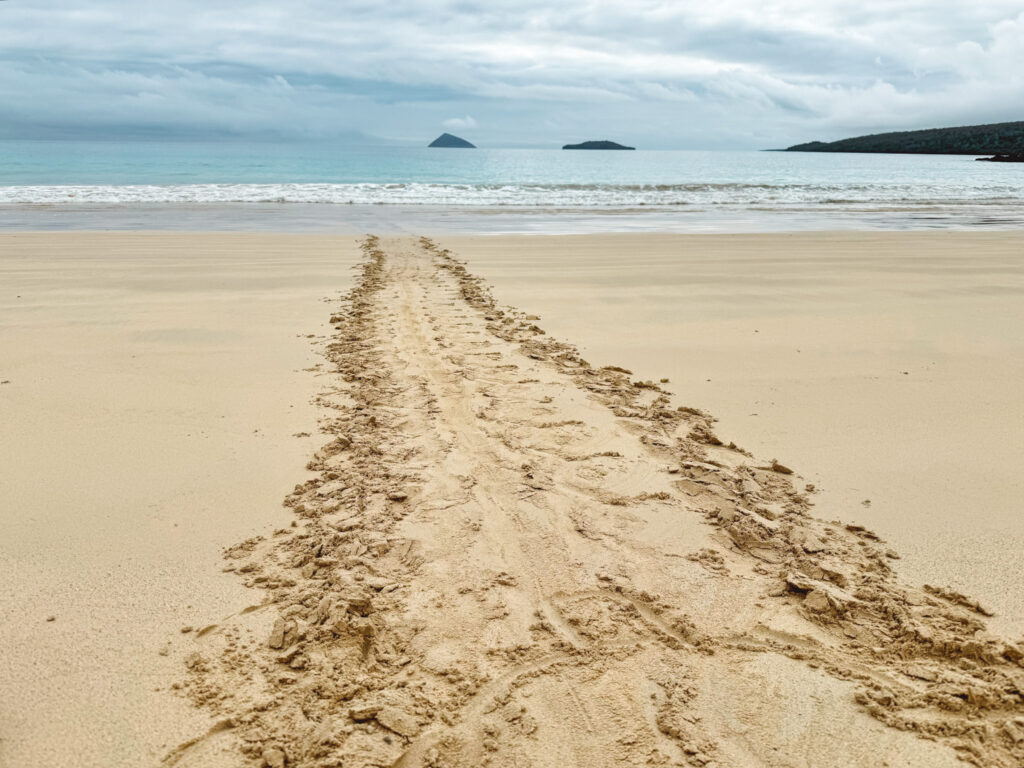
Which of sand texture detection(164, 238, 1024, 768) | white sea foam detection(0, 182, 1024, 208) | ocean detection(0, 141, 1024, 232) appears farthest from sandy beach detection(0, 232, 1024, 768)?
white sea foam detection(0, 182, 1024, 208)

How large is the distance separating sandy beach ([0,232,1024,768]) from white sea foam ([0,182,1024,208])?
1835cm

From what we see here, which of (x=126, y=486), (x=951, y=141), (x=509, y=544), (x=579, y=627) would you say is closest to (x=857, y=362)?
(x=509, y=544)

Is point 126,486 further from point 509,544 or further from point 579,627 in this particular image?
point 579,627

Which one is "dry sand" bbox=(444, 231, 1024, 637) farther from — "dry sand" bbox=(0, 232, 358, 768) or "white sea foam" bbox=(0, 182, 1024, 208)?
"white sea foam" bbox=(0, 182, 1024, 208)

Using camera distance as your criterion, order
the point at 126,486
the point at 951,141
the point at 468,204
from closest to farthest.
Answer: the point at 126,486, the point at 468,204, the point at 951,141

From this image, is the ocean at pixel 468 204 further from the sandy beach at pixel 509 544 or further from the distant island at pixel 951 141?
the distant island at pixel 951 141

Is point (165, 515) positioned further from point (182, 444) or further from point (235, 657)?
point (235, 657)

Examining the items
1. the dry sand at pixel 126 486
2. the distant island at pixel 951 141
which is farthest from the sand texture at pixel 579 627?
the distant island at pixel 951 141

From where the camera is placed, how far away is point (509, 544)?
2918mm

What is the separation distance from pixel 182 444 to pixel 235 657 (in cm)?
192

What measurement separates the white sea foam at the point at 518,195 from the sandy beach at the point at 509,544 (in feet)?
60.2

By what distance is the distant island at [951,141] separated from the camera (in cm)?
9731

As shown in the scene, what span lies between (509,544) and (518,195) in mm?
25244

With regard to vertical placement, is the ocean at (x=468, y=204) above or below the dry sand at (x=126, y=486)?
above
